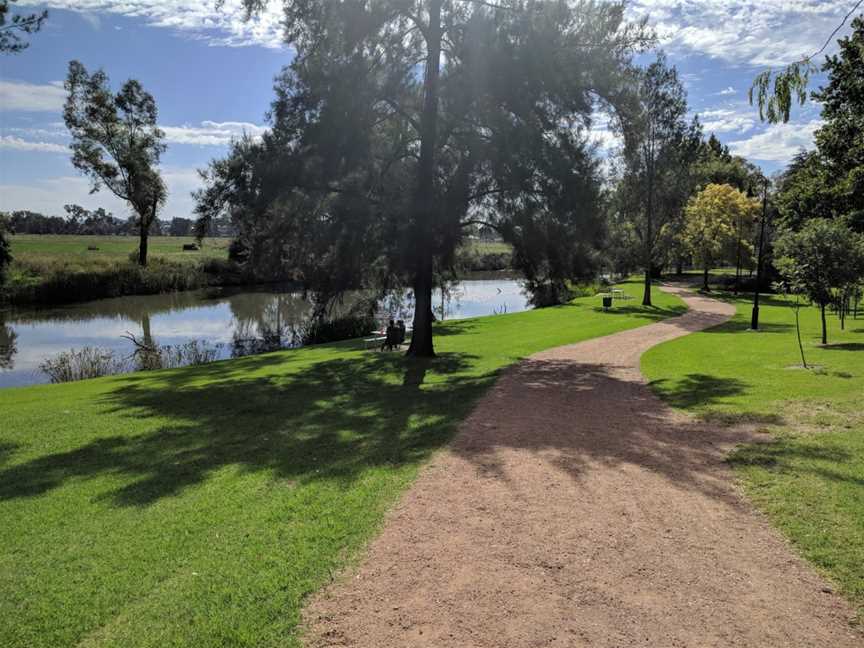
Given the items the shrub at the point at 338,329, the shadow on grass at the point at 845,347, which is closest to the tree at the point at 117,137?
the shrub at the point at 338,329

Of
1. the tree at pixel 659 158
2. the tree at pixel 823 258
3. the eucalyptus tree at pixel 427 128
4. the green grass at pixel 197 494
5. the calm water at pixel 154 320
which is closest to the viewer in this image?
the green grass at pixel 197 494

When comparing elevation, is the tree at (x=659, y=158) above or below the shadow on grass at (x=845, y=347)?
above

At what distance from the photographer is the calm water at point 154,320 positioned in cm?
2486

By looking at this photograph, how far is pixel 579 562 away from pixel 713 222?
148ft

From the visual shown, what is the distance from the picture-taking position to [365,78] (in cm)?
1557

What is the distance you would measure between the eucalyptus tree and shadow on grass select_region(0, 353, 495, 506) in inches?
147

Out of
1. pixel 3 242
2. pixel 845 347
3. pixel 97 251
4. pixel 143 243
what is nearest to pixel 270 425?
pixel 845 347

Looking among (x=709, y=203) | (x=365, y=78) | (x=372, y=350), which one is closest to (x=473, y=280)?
(x=709, y=203)

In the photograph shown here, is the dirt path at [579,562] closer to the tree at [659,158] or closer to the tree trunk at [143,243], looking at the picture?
the tree at [659,158]

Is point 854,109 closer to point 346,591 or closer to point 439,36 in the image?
point 439,36

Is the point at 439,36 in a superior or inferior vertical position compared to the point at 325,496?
superior

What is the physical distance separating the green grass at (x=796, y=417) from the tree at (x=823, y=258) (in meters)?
1.90

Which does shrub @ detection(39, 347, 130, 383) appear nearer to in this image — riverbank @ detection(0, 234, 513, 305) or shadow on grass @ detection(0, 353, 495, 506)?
shadow on grass @ detection(0, 353, 495, 506)

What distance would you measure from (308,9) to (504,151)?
20.4 feet
